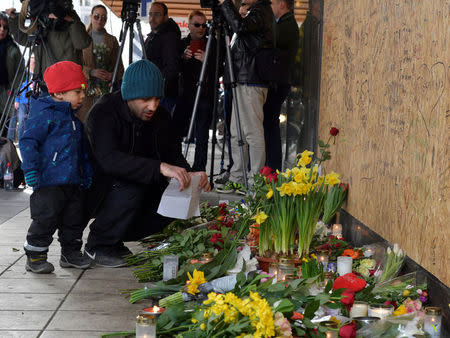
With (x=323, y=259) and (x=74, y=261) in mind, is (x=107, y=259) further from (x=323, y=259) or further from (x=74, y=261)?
(x=323, y=259)

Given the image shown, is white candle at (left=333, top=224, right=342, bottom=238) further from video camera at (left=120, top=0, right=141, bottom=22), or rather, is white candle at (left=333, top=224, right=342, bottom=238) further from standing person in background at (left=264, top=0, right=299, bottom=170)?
video camera at (left=120, top=0, right=141, bottom=22)

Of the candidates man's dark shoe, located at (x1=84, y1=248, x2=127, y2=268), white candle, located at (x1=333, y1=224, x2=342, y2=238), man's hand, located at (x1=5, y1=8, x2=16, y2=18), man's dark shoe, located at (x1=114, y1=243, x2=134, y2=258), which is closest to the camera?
man's dark shoe, located at (x1=84, y1=248, x2=127, y2=268)

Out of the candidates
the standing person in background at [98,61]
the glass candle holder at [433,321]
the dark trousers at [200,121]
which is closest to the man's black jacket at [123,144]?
the glass candle holder at [433,321]

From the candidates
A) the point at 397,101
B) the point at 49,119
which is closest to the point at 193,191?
the point at 49,119

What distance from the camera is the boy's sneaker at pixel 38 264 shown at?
406cm

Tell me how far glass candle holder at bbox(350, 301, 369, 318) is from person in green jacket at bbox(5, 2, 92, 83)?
465cm

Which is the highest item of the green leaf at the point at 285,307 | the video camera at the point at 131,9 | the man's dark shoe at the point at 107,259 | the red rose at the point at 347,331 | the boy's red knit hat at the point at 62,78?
the video camera at the point at 131,9

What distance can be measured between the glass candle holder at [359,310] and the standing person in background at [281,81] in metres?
3.96

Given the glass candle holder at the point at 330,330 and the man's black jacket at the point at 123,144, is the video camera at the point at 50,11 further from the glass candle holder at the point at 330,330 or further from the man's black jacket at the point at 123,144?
the glass candle holder at the point at 330,330

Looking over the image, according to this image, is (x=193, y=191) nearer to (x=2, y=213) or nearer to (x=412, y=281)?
(x=412, y=281)

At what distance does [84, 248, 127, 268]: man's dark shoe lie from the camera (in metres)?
4.28

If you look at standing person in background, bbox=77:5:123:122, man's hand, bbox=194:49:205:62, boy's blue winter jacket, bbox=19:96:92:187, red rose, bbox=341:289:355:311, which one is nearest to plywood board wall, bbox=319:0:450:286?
red rose, bbox=341:289:355:311

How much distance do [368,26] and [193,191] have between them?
1.46 metres

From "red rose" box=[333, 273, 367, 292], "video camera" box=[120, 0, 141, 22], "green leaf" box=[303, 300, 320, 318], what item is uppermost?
"video camera" box=[120, 0, 141, 22]
